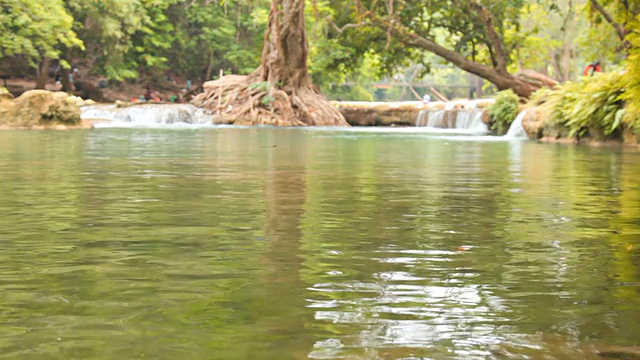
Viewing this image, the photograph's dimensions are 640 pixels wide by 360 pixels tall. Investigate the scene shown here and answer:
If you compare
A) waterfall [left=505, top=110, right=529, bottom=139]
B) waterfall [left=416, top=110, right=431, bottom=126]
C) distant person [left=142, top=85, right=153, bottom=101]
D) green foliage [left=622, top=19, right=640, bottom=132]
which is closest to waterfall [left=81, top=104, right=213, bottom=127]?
waterfall [left=416, top=110, right=431, bottom=126]

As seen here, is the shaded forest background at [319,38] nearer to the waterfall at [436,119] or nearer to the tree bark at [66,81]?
the tree bark at [66,81]

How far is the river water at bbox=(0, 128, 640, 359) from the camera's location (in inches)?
106

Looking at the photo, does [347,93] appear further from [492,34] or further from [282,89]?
[492,34]

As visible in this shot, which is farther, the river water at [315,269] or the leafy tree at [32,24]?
the leafy tree at [32,24]

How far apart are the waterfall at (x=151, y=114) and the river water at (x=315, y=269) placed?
28.9m

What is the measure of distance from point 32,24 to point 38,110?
13541 millimetres

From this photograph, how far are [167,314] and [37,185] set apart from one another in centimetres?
A: 540

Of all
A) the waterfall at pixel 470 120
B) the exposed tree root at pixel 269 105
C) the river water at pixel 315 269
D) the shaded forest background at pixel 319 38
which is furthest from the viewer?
the exposed tree root at pixel 269 105

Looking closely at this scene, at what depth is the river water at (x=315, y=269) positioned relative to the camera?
270 cm

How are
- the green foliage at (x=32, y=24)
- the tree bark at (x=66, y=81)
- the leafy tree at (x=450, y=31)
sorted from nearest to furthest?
the leafy tree at (x=450, y=31) → the green foliage at (x=32, y=24) → the tree bark at (x=66, y=81)

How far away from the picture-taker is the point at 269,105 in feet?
120

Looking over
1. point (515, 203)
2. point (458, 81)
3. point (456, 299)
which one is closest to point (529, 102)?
point (515, 203)

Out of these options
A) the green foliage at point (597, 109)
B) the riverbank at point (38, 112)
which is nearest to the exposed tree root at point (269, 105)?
the riverbank at point (38, 112)

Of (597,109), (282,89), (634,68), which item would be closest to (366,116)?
(282,89)
